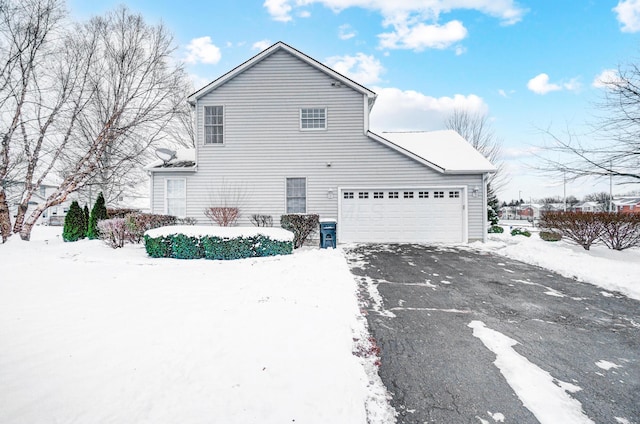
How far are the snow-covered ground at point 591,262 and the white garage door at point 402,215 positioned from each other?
4.37 ft

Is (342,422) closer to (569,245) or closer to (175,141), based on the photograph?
(569,245)

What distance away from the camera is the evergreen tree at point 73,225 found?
13.4 metres

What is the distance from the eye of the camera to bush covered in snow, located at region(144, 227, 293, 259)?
8016mm

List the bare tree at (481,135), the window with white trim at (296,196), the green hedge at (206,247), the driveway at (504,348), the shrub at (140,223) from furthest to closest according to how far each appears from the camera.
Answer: the bare tree at (481,135)
the window with white trim at (296,196)
the shrub at (140,223)
the green hedge at (206,247)
the driveway at (504,348)

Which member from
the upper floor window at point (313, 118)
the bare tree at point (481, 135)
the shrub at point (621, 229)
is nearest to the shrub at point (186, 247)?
the upper floor window at point (313, 118)

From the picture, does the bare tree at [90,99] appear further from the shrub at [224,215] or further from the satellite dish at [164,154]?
the shrub at [224,215]

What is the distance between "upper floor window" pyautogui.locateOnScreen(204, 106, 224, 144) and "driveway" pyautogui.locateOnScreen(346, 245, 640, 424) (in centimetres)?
892

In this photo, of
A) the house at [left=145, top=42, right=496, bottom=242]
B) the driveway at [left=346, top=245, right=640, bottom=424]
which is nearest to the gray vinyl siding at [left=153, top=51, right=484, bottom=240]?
the house at [left=145, top=42, right=496, bottom=242]

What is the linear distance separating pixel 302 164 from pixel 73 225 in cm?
1096

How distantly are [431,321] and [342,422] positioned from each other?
235 centimetres

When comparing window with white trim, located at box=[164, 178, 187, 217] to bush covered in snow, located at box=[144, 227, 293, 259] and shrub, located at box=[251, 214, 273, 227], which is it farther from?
bush covered in snow, located at box=[144, 227, 293, 259]

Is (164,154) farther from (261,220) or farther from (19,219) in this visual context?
(19,219)

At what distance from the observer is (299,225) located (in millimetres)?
9961

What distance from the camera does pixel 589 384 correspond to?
2627 millimetres
